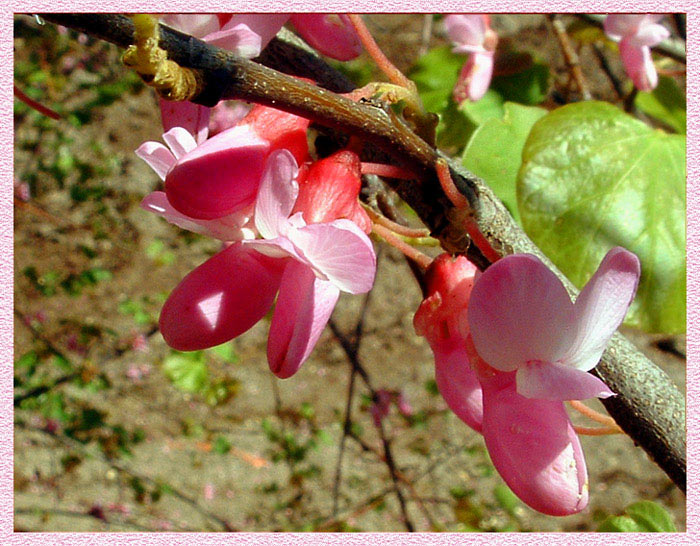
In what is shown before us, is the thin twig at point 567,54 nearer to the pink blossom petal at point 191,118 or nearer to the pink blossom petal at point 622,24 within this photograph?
the pink blossom petal at point 622,24

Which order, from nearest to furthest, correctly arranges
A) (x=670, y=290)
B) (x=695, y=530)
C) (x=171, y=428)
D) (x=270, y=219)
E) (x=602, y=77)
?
(x=270, y=219) → (x=695, y=530) → (x=670, y=290) → (x=602, y=77) → (x=171, y=428)

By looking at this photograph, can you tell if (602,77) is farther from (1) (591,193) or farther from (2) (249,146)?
(2) (249,146)

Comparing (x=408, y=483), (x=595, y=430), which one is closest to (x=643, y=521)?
(x=595, y=430)

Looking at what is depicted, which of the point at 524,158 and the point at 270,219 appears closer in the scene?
the point at 270,219

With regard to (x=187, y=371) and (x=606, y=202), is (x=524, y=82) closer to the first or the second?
(x=606, y=202)

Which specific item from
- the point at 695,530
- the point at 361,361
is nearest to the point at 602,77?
the point at 361,361

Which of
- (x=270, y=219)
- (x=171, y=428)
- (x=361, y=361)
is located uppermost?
(x=270, y=219)

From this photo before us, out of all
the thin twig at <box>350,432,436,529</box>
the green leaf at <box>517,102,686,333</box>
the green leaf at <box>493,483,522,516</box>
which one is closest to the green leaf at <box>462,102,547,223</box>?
the green leaf at <box>517,102,686,333</box>

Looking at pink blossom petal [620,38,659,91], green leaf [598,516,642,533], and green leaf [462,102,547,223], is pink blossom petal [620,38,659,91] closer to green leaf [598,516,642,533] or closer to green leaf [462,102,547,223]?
green leaf [462,102,547,223]
